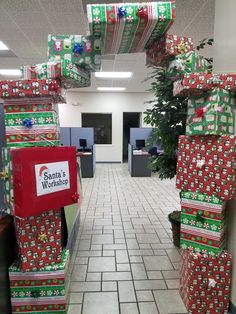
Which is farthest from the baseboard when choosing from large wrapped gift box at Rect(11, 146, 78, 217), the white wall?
the white wall

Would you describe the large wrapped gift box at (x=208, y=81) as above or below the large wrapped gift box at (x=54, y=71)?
below

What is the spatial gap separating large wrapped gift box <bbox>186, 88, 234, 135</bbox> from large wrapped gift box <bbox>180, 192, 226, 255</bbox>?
1.63 feet

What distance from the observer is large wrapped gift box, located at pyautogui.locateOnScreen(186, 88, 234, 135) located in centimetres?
160

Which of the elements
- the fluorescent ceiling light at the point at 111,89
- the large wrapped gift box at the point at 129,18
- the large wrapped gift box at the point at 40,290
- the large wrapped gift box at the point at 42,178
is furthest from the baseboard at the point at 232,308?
the fluorescent ceiling light at the point at 111,89

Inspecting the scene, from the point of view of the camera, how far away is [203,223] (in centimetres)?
175

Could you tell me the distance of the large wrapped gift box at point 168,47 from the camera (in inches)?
70.9

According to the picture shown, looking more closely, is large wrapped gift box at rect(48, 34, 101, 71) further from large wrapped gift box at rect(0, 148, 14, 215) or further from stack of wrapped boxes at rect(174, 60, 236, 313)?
large wrapped gift box at rect(0, 148, 14, 215)

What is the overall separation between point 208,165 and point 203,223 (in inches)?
17.3

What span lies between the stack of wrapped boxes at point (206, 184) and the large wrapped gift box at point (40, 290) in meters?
1.00

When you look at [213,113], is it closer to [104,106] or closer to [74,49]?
[74,49]

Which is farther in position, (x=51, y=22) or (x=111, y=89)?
(x=111, y=89)

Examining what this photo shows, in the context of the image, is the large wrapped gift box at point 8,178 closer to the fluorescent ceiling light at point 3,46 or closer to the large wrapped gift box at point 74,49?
the large wrapped gift box at point 74,49

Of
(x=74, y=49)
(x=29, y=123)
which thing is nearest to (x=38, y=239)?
(x=29, y=123)

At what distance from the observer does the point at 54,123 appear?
1687mm
